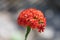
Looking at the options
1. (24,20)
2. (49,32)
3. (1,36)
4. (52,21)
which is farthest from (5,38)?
(24,20)

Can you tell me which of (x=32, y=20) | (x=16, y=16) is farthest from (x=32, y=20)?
(x=16, y=16)

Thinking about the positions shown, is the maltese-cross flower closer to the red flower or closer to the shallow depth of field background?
the red flower

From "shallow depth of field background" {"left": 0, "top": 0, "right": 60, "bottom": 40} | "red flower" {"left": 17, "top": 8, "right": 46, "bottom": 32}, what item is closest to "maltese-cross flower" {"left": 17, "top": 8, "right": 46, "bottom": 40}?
"red flower" {"left": 17, "top": 8, "right": 46, "bottom": 32}

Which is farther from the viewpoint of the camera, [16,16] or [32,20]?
[16,16]

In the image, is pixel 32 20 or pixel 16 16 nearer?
pixel 32 20

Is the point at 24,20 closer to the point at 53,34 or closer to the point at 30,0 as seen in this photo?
the point at 53,34

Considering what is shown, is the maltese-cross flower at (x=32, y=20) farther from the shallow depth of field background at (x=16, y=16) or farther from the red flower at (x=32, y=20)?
the shallow depth of field background at (x=16, y=16)

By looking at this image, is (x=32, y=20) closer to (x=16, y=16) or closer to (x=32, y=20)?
(x=32, y=20)

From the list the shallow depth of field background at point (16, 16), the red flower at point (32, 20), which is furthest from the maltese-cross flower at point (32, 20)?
the shallow depth of field background at point (16, 16)

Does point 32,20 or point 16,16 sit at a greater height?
point 16,16
